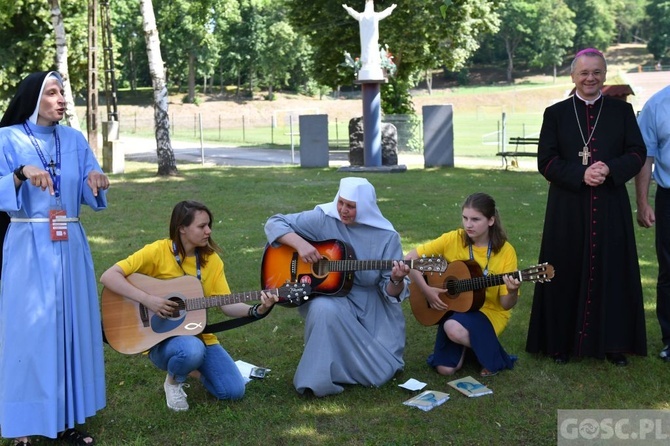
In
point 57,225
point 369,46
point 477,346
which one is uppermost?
point 369,46

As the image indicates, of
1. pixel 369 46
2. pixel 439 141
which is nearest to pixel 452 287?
pixel 369 46

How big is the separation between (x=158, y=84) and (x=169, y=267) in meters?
14.0

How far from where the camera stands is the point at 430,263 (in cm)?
524

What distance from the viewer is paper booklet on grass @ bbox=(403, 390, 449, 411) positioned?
492 centimetres

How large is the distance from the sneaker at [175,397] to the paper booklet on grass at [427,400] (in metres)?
1.41

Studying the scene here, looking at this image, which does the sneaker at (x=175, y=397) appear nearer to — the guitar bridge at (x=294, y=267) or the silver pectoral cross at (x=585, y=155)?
the guitar bridge at (x=294, y=267)

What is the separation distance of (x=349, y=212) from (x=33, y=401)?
2.30m

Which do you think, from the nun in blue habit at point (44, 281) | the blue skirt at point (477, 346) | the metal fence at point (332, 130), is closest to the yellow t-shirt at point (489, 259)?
the blue skirt at point (477, 346)

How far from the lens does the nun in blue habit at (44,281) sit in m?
4.18

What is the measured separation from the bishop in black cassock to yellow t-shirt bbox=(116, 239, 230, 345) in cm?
243

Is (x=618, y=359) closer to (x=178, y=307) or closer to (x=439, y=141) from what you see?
(x=178, y=307)

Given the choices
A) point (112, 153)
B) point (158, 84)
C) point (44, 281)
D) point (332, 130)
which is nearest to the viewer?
point (44, 281)

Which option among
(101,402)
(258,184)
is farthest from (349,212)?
(258,184)

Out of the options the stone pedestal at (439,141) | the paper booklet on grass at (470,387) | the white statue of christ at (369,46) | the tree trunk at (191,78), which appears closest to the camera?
the paper booklet on grass at (470,387)
